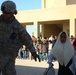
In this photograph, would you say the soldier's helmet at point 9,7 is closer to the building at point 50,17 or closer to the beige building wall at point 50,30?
the building at point 50,17

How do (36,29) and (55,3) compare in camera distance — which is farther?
(55,3)

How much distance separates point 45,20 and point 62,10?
6.34 ft

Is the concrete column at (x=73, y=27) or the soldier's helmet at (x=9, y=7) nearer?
the soldier's helmet at (x=9, y=7)

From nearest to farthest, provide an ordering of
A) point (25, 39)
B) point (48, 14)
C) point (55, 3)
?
point (25, 39) < point (48, 14) < point (55, 3)

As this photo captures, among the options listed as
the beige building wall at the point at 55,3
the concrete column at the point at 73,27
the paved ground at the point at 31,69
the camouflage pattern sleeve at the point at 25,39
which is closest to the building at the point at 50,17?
the concrete column at the point at 73,27

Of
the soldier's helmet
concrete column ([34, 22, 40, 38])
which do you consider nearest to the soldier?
the soldier's helmet

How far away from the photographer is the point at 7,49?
16.4 ft

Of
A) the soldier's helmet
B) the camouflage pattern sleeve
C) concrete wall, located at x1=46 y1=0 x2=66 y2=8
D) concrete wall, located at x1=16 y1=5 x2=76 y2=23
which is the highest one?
the soldier's helmet

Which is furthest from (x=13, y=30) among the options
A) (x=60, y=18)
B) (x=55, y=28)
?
(x=55, y=28)

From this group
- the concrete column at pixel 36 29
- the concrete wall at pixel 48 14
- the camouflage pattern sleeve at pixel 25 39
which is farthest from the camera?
the concrete column at pixel 36 29

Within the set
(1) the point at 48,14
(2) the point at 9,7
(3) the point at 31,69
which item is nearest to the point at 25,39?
(2) the point at 9,7

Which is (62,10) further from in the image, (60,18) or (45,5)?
(45,5)

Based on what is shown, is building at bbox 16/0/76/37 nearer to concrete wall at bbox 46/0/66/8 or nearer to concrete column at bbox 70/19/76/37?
concrete column at bbox 70/19/76/37

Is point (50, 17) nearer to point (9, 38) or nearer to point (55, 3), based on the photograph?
point (55, 3)
